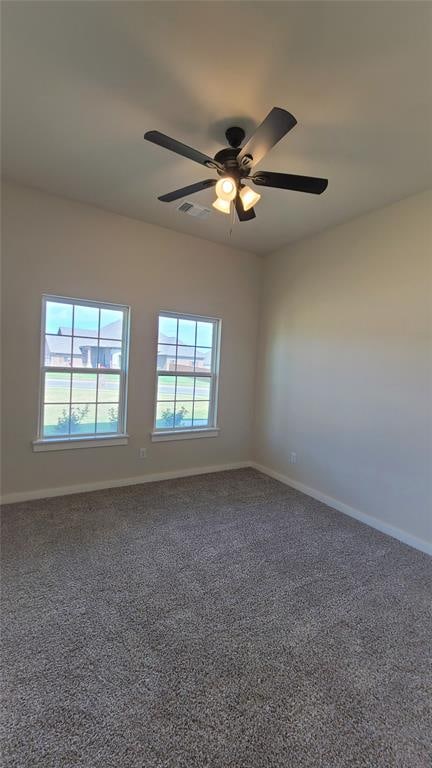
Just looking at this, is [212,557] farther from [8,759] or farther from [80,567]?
[8,759]

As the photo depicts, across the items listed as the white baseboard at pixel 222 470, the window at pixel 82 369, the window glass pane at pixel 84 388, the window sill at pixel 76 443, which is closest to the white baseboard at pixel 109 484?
the white baseboard at pixel 222 470

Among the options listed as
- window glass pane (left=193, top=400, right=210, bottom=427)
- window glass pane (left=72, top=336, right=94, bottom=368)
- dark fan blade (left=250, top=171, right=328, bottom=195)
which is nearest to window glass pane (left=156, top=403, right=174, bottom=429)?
window glass pane (left=193, top=400, right=210, bottom=427)

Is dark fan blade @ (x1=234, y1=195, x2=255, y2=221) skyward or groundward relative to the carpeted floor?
skyward

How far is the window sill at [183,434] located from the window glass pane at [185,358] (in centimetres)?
75

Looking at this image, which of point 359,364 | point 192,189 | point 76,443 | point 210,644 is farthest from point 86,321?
point 210,644

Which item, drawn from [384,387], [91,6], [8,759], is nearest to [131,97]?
[91,6]

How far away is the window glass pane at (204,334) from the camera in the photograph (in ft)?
14.0

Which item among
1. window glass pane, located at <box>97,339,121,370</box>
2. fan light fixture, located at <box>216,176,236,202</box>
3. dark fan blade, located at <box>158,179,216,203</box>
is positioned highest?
dark fan blade, located at <box>158,179,216,203</box>

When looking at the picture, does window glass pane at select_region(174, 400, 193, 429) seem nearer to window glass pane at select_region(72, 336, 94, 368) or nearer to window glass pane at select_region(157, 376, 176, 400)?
window glass pane at select_region(157, 376, 176, 400)

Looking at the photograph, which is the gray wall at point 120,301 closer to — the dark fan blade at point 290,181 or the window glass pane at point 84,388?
the window glass pane at point 84,388

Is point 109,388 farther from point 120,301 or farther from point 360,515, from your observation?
point 360,515

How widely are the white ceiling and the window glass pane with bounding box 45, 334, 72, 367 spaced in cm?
140

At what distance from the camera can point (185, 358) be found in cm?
418

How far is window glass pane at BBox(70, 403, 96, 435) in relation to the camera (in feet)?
11.6
